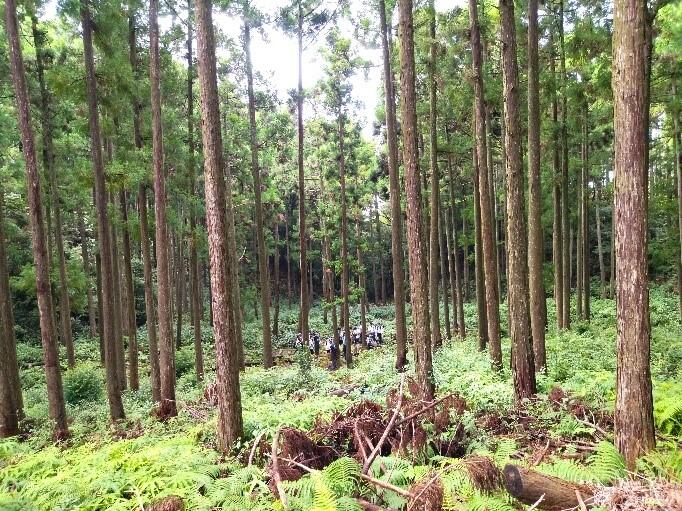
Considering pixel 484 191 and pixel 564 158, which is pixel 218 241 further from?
pixel 564 158

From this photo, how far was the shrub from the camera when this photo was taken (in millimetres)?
15852

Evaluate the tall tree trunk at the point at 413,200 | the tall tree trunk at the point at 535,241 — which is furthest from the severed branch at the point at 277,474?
the tall tree trunk at the point at 535,241

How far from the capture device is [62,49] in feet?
45.4

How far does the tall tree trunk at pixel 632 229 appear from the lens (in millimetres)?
4629

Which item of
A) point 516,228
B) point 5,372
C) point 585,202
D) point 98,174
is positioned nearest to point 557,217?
point 585,202

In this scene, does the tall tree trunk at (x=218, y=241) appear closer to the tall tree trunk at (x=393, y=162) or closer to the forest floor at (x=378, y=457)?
the forest floor at (x=378, y=457)

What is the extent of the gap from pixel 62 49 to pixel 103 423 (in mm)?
10363

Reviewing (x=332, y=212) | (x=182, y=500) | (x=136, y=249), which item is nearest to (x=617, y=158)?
(x=182, y=500)

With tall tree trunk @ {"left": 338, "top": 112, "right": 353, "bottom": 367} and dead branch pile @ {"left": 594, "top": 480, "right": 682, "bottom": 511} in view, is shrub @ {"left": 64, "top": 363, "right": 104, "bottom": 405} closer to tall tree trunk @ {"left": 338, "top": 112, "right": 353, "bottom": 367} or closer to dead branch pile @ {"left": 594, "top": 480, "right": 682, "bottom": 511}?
tall tree trunk @ {"left": 338, "top": 112, "right": 353, "bottom": 367}

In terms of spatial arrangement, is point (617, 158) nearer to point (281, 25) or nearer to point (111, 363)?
point (111, 363)

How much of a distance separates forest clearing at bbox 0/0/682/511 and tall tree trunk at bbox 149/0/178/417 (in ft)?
0.20

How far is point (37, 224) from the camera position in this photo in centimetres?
956

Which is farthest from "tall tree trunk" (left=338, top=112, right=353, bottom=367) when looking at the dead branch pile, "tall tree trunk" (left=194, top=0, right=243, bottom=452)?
the dead branch pile

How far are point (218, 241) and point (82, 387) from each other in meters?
12.7
